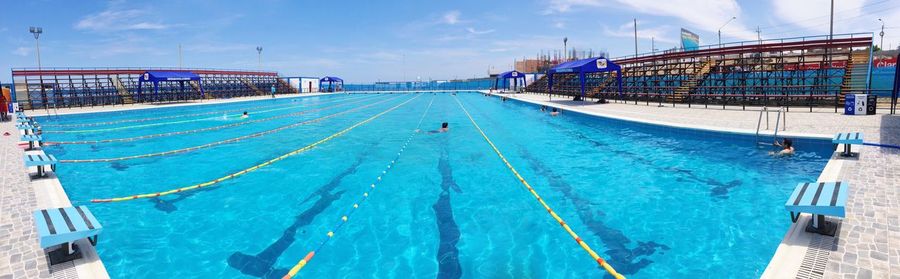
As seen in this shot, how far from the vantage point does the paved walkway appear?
482 cm

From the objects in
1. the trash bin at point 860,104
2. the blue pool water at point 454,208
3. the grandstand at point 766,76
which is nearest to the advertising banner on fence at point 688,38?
the grandstand at point 766,76

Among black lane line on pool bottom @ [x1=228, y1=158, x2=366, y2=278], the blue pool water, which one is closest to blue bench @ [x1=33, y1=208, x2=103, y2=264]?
the blue pool water

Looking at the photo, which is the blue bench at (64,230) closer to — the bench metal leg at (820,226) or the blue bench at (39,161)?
the blue bench at (39,161)

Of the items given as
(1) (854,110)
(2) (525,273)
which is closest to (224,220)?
(2) (525,273)

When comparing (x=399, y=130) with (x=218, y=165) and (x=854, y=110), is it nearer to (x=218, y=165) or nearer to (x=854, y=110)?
(x=218, y=165)

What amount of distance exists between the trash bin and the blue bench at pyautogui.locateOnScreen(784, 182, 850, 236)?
15208mm

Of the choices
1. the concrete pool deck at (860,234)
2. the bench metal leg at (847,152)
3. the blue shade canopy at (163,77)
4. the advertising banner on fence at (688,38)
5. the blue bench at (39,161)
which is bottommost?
the concrete pool deck at (860,234)

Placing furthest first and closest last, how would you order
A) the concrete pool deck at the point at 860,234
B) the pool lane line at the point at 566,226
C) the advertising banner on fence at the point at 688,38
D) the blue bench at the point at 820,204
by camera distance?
1. the advertising banner on fence at the point at 688,38
2. the pool lane line at the point at 566,226
3. the blue bench at the point at 820,204
4. the concrete pool deck at the point at 860,234

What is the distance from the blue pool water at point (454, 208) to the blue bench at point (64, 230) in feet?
2.10

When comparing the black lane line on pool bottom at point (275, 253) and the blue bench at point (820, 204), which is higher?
the blue bench at point (820, 204)

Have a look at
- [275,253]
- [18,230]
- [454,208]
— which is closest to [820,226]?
[454,208]

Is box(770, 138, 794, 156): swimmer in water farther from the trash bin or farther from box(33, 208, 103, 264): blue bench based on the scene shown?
box(33, 208, 103, 264): blue bench

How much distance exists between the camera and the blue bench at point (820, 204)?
16.9ft

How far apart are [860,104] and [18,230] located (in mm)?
24908
